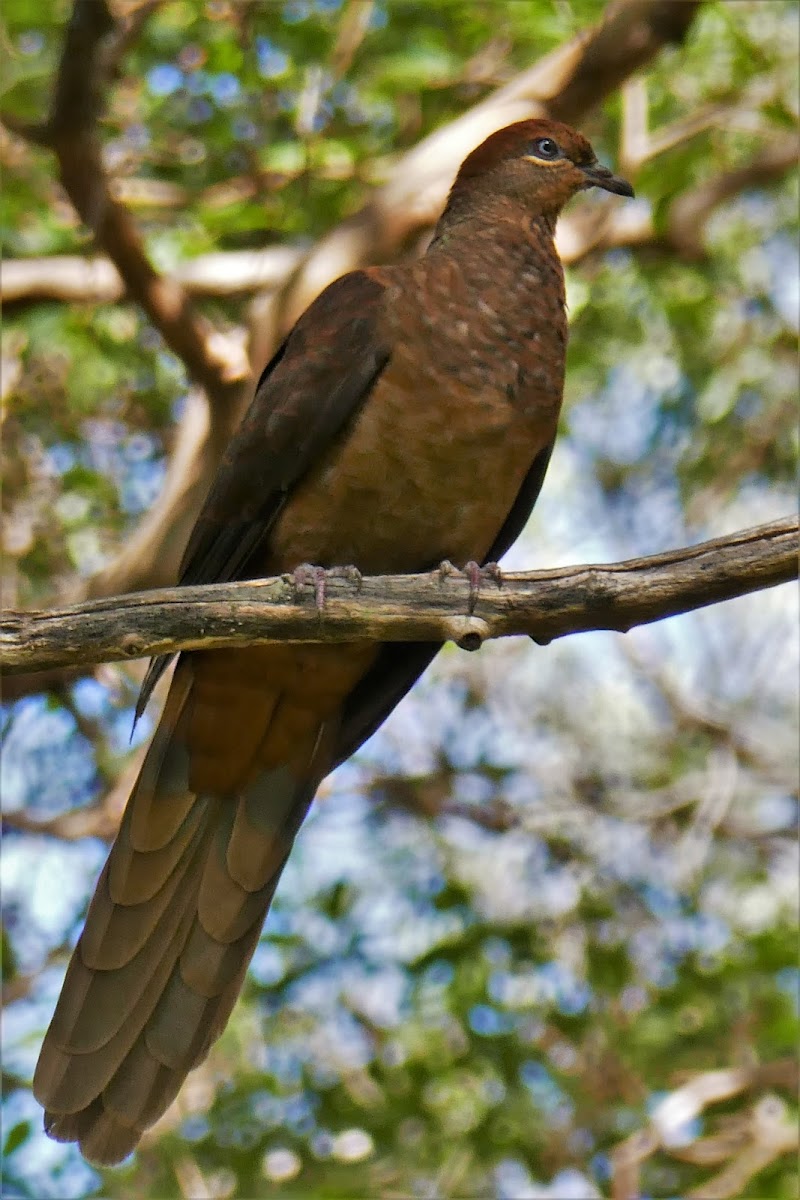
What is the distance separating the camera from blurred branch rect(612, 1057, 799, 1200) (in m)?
4.70

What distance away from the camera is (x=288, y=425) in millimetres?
3961

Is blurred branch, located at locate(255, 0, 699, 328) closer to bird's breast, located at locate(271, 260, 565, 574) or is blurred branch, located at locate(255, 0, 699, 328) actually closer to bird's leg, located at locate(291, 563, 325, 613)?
bird's breast, located at locate(271, 260, 565, 574)

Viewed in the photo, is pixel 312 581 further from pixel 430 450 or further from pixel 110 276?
pixel 110 276

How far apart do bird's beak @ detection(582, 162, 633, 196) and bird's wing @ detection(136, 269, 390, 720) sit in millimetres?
858

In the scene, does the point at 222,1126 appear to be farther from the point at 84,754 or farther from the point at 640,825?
the point at 640,825

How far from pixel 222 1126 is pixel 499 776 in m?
1.78

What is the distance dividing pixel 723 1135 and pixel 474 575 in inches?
97.4

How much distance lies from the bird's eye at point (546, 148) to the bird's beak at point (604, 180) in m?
0.10

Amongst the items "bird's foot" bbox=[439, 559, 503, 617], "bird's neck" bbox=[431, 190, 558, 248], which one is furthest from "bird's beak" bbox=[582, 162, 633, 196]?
"bird's foot" bbox=[439, 559, 503, 617]

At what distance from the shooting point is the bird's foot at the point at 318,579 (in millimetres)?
3316

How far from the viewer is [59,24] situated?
533 centimetres

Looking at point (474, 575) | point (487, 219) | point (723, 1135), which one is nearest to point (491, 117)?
point (487, 219)

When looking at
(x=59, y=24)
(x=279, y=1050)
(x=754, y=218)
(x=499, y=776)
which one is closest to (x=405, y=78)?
(x=59, y=24)

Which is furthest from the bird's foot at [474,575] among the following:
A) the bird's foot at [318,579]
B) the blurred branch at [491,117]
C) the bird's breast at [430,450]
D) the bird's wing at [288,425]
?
the blurred branch at [491,117]
